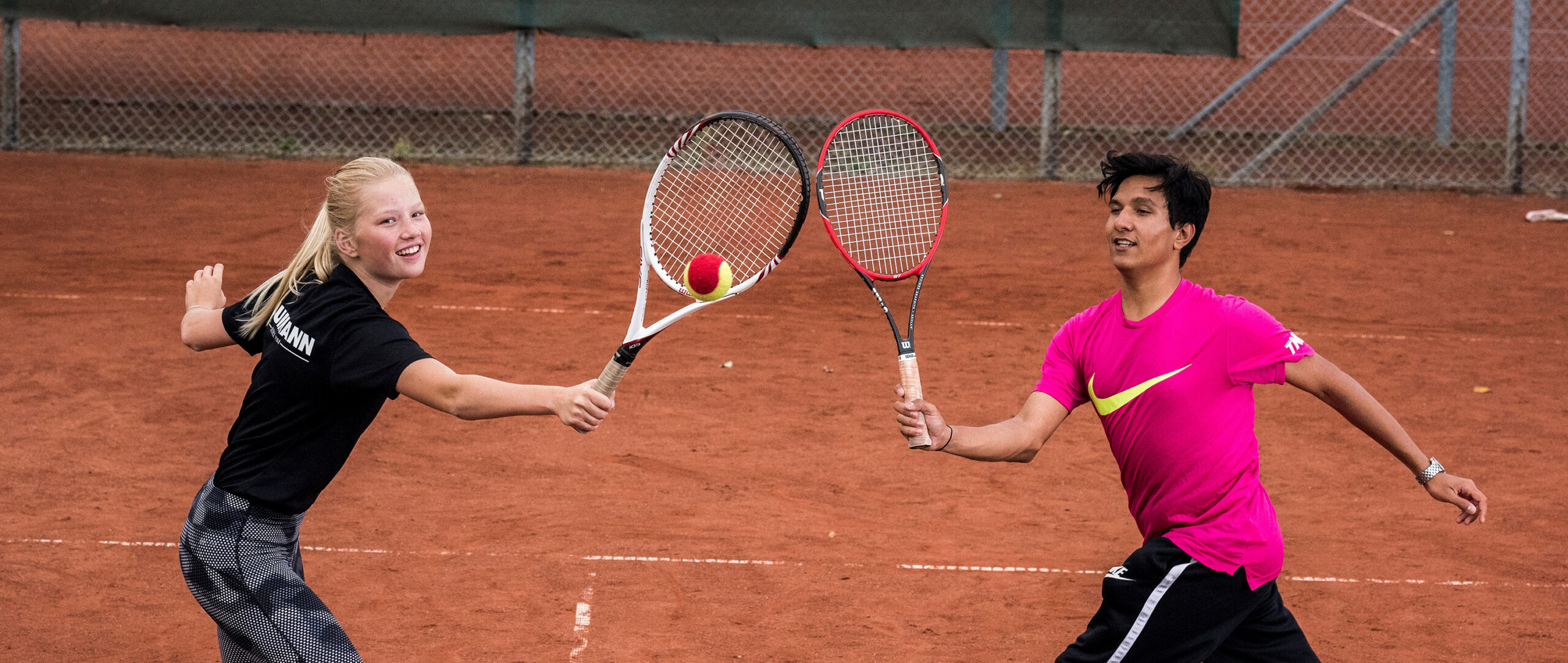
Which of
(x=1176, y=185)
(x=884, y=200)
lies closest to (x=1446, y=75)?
(x=884, y=200)

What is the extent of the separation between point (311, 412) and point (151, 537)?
269 cm

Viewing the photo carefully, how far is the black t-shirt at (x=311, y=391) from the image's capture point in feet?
9.27

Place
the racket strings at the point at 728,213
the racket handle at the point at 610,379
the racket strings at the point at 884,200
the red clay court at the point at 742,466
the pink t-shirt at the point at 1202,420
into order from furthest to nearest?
the racket strings at the point at 728,213
the racket strings at the point at 884,200
the red clay court at the point at 742,466
the pink t-shirt at the point at 1202,420
the racket handle at the point at 610,379

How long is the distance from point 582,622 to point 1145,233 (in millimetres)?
2330

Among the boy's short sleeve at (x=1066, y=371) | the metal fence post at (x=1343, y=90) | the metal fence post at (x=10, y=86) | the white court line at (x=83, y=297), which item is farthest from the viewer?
the metal fence post at (x=1343, y=90)

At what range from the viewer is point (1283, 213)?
1195 centimetres

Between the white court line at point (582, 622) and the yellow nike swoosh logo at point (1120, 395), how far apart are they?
191 cm

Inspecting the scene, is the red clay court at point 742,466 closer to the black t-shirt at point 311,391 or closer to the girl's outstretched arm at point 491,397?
the black t-shirt at point 311,391

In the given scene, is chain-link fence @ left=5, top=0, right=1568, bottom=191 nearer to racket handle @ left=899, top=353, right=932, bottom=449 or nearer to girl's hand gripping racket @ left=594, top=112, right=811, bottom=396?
girl's hand gripping racket @ left=594, top=112, right=811, bottom=396

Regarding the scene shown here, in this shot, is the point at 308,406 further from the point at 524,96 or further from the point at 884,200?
the point at 524,96

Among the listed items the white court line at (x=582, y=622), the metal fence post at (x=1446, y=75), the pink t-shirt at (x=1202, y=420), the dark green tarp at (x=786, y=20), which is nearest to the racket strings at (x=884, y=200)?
the dark green tarp at (x=786, y=20)

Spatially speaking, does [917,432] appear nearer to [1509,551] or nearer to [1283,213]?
[1509,551]

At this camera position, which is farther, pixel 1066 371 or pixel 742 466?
pixel 742 466

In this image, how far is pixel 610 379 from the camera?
2.92m
